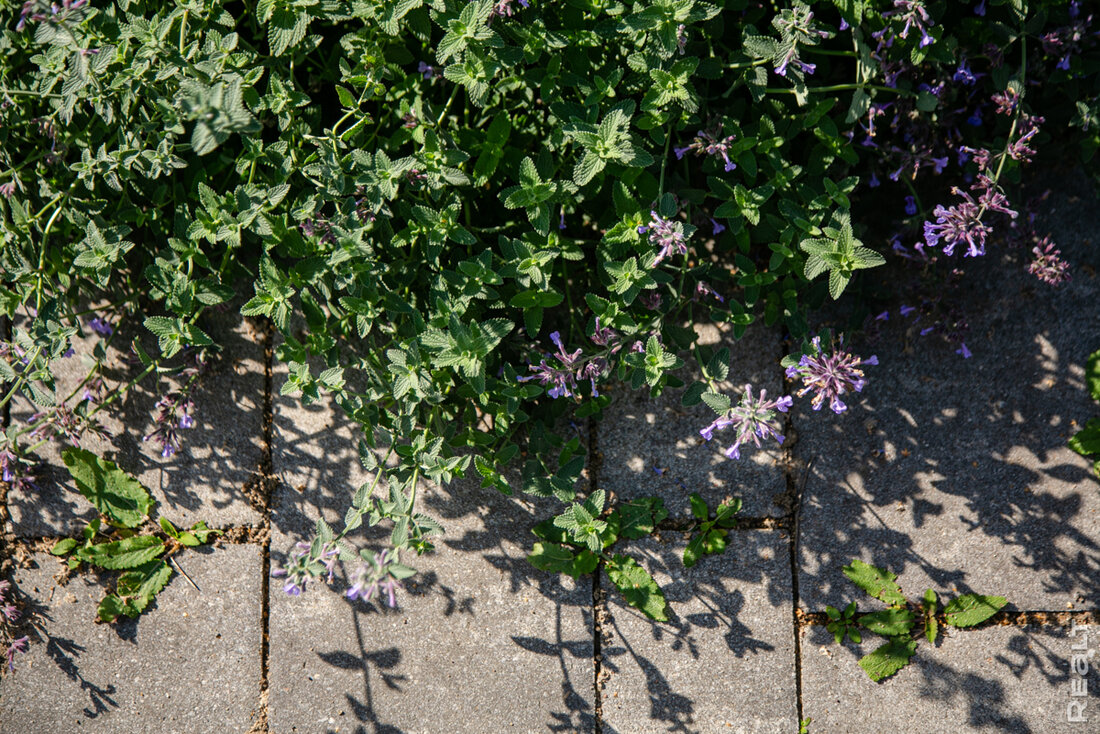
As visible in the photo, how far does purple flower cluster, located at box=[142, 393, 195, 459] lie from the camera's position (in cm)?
276

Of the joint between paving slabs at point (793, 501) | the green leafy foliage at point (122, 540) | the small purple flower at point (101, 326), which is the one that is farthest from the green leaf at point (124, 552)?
the joint between paving slabs at point (793, 501)

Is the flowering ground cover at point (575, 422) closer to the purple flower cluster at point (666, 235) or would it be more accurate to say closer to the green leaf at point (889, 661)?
the green leaf at point (889, 661)

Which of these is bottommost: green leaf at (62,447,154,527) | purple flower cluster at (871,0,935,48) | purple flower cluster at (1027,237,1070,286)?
green leaf at (62,447,154,527)

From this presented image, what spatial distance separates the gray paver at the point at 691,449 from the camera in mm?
2830

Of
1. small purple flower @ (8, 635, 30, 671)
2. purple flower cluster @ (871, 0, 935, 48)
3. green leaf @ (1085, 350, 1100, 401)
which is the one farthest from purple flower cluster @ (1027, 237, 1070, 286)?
small purple flower @ (8, 635, 30, 671)

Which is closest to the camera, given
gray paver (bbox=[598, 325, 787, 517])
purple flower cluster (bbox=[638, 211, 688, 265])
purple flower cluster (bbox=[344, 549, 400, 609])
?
Result: purple flower cluster (bbox=[344, 549, 400, 609])

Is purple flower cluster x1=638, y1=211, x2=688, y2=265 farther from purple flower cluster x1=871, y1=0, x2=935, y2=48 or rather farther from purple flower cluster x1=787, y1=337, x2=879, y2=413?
purple flower cluster x1=871, y1=0, x2=935, y2=48

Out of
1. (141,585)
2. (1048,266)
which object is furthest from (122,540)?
(1048,266)

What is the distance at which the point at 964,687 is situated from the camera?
9.00 feet

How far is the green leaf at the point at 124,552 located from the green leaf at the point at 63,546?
0.16ft

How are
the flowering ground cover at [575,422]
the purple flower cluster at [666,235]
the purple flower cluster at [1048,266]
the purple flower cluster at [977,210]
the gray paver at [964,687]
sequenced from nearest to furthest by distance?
the purple flower cluster at [666,235]
the purple flower cluster at [977,210]
the flowering ground cover at [575,422]
the purple flower cluster at [1048,266]
the gray paver at [964,687]

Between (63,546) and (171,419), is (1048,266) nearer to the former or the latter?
(171,419)

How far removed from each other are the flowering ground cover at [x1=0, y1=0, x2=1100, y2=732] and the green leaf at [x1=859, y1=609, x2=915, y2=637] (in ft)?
0.08

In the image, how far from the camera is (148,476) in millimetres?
2912
